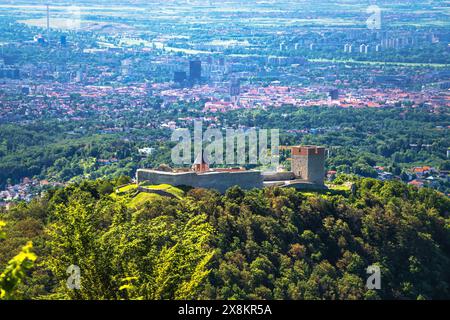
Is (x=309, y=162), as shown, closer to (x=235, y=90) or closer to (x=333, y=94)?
(x=333, y=94)

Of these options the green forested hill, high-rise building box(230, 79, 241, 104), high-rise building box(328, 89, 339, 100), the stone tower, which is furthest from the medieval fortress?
high-rise building box(328, 89, 339, 100)

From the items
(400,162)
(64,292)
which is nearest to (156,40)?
(400,162)

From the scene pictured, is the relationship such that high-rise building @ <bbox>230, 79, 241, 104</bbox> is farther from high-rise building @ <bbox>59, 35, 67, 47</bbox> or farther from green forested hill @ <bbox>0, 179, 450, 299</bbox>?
green forested hill @ <bbox>0, 179, 450, 299</bbox>

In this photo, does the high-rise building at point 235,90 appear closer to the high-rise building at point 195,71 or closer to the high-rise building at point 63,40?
the high-rise building at point 195,71

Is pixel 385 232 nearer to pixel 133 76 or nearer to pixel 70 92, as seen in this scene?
pixel 70 92

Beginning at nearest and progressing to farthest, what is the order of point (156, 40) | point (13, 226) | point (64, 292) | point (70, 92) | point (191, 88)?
point (64, 292), point (13, 226), point (70, 92), point (191, 88), point (156, 40)

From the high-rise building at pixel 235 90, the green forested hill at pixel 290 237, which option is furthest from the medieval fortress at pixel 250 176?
the high-rise building at pixel 235 90

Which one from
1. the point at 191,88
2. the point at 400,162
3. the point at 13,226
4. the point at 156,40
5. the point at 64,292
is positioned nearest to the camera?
the point at 64,292
